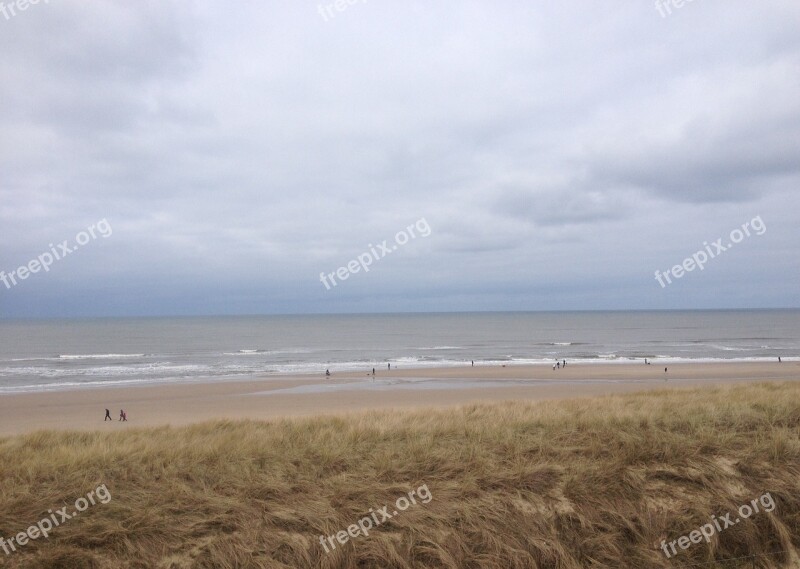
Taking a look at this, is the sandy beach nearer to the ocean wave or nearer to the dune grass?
the dune grass

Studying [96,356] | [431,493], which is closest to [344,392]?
[431,493]

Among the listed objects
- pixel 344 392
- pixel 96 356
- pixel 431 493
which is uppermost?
pixel 431 493

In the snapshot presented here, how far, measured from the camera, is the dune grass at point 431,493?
574 cm

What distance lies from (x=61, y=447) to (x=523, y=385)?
3462cm

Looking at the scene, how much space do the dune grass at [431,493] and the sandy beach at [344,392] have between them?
15.4 metres

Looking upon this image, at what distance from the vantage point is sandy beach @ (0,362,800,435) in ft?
91.5

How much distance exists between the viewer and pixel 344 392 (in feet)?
120

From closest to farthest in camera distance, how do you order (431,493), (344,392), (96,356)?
(431,493) < (344,392) < (96,356)

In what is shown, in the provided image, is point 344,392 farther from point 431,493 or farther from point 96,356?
point 96,356

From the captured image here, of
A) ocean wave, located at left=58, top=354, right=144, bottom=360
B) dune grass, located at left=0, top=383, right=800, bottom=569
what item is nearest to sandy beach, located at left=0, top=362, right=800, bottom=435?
dune grass, located at left=0, top=383, right=800, bottom=569

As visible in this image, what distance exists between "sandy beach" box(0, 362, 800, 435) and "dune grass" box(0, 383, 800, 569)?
606 inches

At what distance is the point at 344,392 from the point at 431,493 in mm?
30632

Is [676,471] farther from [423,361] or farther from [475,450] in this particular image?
[423,361]

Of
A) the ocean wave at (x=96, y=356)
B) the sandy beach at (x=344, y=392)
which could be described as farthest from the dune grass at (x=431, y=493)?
the ocean wave at (x=96, y=356)
